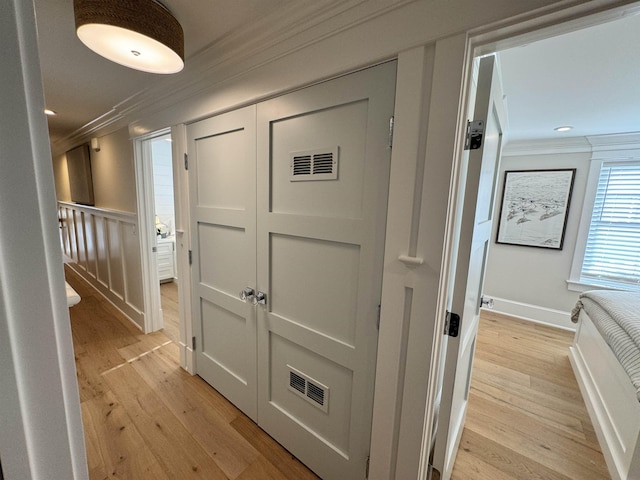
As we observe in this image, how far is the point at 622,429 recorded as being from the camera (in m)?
1.48

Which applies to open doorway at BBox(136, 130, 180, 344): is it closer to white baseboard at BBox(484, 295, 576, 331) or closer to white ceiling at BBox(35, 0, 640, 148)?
white ceiling at BBox(35, 0, 640, 148)

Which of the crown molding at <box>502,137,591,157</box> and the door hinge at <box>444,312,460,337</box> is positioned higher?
the crown molding at <box>502,137,591,157</box>

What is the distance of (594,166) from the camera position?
9.93ft

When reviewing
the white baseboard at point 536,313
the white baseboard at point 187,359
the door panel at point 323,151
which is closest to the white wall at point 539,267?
the white baseboard at point 536,313

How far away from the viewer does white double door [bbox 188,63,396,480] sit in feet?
3.63

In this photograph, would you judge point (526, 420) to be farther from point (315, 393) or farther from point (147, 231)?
point (147, 231)

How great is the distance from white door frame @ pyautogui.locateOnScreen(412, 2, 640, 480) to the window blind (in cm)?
331

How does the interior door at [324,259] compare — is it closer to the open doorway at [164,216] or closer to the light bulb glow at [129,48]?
the light bulb glow at [129,48]

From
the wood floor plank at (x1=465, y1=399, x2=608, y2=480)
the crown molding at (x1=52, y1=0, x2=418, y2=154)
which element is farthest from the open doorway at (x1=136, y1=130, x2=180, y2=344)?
the wood floor plank at (x1=465, y1=399, x2=608, y2=480)

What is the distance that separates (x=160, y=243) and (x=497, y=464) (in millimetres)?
4602

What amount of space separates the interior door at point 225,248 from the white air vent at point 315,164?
12.0 inches

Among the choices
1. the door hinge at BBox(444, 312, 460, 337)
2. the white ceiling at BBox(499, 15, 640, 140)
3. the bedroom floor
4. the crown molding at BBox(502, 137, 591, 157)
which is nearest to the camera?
the door hinge at BBox(444, 312, 460, 337)

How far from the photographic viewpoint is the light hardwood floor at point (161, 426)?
56.5 inches

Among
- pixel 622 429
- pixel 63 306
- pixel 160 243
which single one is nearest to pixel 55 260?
pixel 63 306
